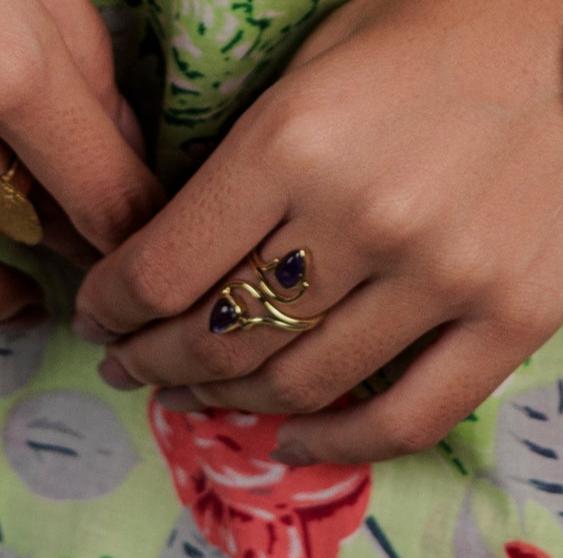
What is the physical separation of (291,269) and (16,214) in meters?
0.16

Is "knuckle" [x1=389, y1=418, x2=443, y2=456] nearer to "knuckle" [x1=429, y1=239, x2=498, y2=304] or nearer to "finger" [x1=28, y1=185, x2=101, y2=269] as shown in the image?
"knuckle" [x1=429, y1=239, x2=498, y2=304]

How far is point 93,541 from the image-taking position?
23.6 inches

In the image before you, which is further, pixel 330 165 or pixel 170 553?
pixel 170 553

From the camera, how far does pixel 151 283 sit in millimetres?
468

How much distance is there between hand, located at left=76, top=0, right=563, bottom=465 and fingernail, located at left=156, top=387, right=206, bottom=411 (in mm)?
65

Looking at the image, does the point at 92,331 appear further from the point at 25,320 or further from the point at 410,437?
the point at 410,437

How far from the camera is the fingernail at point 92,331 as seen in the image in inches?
21.5

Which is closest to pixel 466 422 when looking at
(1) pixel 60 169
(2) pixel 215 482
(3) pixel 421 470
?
(3) pixel 421 470

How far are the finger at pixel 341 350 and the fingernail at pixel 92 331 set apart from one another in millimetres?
80

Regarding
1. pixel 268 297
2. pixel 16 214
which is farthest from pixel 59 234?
pixel 268 297

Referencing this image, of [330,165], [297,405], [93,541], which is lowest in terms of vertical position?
[93,541]

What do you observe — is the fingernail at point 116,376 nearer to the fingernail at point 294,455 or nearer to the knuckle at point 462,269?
the fingernail at point 294,455

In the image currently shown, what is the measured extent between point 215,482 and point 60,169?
0.75ft

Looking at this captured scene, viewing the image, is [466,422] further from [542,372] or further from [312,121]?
[312,121]
